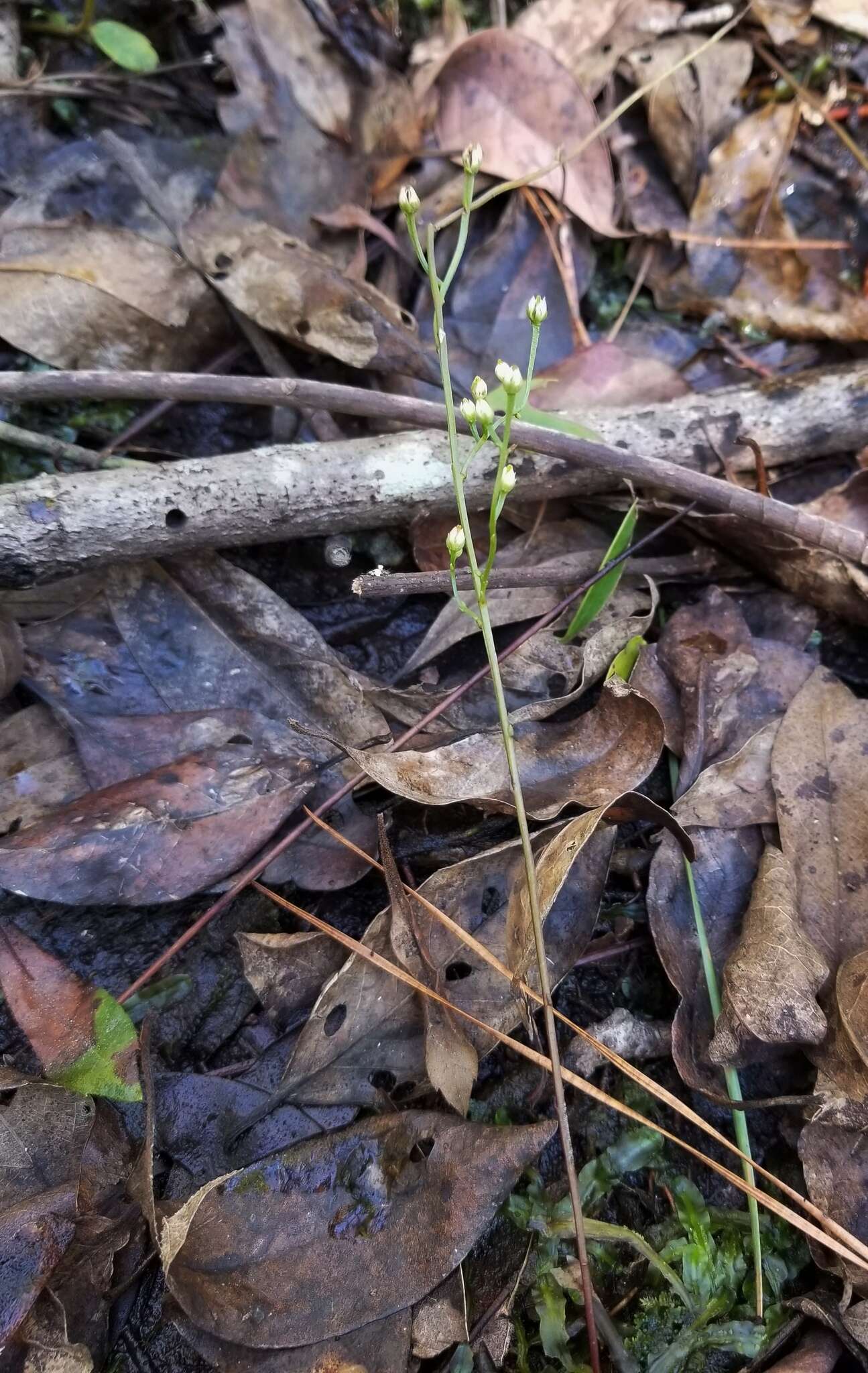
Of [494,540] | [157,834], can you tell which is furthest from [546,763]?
[157,834]

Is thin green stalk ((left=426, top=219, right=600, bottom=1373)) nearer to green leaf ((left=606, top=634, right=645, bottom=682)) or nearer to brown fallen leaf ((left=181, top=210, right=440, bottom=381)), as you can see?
green leaf ((left=606, top=634, right=645, bottom=682))

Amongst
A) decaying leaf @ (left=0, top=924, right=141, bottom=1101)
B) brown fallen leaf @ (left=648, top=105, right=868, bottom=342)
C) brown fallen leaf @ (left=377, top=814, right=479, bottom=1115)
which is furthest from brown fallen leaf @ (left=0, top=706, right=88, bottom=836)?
brown fallen leaf @ (left=648, top=105, right=868, bottom=342)

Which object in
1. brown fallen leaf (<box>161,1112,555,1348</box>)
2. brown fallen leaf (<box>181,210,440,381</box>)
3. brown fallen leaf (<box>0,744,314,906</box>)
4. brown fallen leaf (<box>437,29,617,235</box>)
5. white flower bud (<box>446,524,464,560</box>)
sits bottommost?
brown fallen leaf (<box>161,1112,555,1348</box>)

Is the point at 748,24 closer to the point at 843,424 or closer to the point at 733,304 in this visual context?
the point at 733,304

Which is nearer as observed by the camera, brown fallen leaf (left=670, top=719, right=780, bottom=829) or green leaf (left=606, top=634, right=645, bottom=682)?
brown fallen leaf (left=670, top=719, right=780, bottom=829)

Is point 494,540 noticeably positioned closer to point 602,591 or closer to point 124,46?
point 602,591

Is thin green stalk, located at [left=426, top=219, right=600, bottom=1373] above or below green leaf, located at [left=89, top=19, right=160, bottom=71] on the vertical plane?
below

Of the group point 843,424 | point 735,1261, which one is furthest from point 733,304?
point 735,1261
